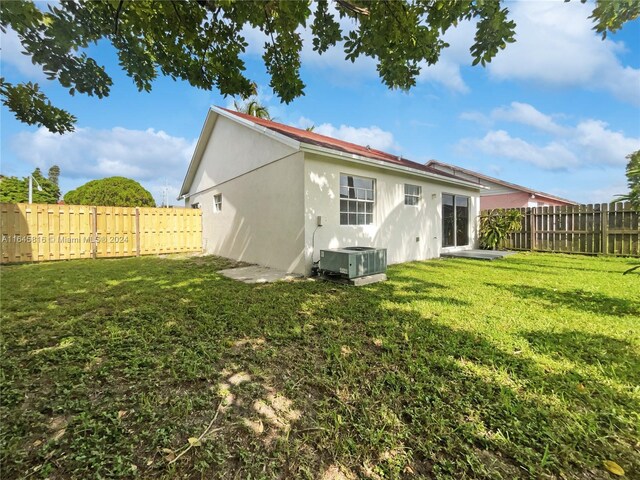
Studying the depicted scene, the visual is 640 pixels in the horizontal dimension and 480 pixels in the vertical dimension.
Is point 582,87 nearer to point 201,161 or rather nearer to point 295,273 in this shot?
point 295,273

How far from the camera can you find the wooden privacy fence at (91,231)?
342 inches

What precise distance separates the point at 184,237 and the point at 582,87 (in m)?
14.0

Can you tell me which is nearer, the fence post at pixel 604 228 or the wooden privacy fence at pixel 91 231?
the wooden privacy fence at pixel 91 231

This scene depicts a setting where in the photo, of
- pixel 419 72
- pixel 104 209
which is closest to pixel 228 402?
pixel 419 72

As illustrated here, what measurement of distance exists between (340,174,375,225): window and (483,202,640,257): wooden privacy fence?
8008 millimetres

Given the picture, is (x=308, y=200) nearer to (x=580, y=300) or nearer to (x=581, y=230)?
(x=580, y=300)

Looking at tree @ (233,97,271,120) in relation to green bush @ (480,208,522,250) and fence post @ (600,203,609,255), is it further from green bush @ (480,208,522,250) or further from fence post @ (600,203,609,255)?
fence post @ (600,203,609,255)

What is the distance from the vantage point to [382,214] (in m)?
8.33

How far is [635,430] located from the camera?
181 centimetres

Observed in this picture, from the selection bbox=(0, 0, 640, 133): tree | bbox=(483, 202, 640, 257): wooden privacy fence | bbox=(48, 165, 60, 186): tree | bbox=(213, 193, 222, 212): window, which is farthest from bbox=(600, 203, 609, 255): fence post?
bbox=(48, 165, 60, 186): tree

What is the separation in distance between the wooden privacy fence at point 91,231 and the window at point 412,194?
345 inches

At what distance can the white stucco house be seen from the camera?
22.1 feet

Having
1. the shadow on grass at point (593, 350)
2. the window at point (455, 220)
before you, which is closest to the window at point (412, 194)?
the window at point (455, 220)

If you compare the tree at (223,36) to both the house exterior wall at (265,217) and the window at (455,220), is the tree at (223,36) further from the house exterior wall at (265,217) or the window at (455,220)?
the window at (455,220)
